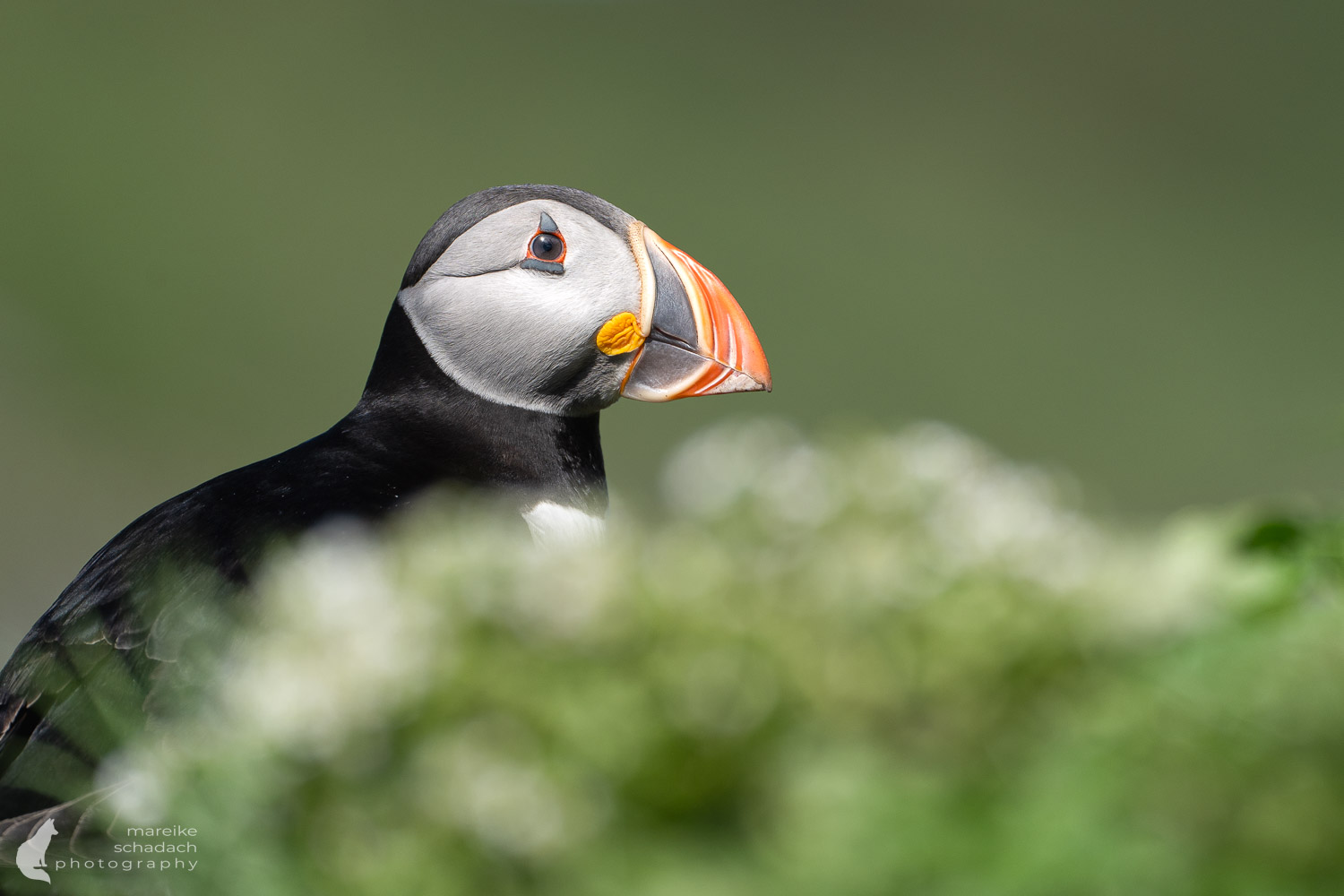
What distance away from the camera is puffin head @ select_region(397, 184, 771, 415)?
122 inches

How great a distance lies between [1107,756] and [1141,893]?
0.11 metres

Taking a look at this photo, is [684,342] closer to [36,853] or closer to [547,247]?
→ [547,247]

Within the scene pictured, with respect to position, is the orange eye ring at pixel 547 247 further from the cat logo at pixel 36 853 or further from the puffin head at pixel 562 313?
the cat logo at pixel 36 853

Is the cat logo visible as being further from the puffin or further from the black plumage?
the puffin

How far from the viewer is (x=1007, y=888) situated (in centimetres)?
75

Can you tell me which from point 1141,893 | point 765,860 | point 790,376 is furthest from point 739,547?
point 790,376

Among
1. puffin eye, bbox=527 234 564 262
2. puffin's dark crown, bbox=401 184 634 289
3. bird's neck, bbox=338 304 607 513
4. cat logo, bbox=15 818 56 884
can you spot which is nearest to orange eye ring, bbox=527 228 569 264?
puffin eye, bbox=527 234 564 262

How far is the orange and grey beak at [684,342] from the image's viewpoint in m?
3.15

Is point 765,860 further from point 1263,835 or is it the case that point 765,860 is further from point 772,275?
point 772,275

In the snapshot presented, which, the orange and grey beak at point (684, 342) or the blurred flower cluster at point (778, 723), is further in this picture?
the orange and grey beak at point (684, 342)

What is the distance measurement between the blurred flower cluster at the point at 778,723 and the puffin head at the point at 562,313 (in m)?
2.00

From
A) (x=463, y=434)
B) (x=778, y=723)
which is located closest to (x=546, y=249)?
(x=463, y=434)

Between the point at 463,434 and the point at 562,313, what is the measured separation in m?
0.41

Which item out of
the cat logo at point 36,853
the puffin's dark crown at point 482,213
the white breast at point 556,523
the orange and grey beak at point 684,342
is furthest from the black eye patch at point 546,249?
the cat logo at point 36,853
